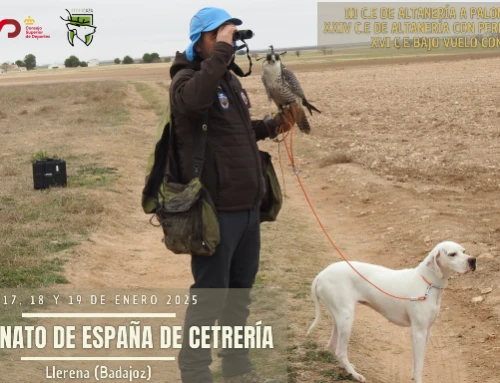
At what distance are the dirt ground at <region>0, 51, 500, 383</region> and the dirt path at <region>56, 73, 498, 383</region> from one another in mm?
16

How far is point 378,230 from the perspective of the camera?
34.2 feet

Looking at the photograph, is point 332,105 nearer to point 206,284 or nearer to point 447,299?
point 447,299

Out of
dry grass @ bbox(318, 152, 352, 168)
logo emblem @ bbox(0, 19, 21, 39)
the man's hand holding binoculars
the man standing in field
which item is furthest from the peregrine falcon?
logo emblem @ bbox(0, 19, 21, 39)

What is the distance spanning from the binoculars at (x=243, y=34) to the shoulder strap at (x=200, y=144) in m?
0.44

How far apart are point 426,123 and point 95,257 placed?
13.7m

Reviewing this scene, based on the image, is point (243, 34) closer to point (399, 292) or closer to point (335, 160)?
point (399, 292)

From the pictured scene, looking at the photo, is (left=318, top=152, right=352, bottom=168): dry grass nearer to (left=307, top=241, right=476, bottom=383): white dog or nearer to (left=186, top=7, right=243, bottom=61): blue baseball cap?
(left=307, top=241, right=476, bottom=383): white dog

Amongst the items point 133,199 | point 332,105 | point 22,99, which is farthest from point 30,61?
point 133,199

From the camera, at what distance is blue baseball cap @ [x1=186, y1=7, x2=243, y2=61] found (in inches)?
167

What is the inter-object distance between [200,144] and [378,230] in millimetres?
6563

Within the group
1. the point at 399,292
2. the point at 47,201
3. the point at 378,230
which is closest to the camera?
the point at 399,292

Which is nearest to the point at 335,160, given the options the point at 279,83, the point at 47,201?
the point at 47,201

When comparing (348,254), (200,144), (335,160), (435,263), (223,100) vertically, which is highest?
(223,100)

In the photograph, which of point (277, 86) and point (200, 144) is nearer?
point (200, 144)
